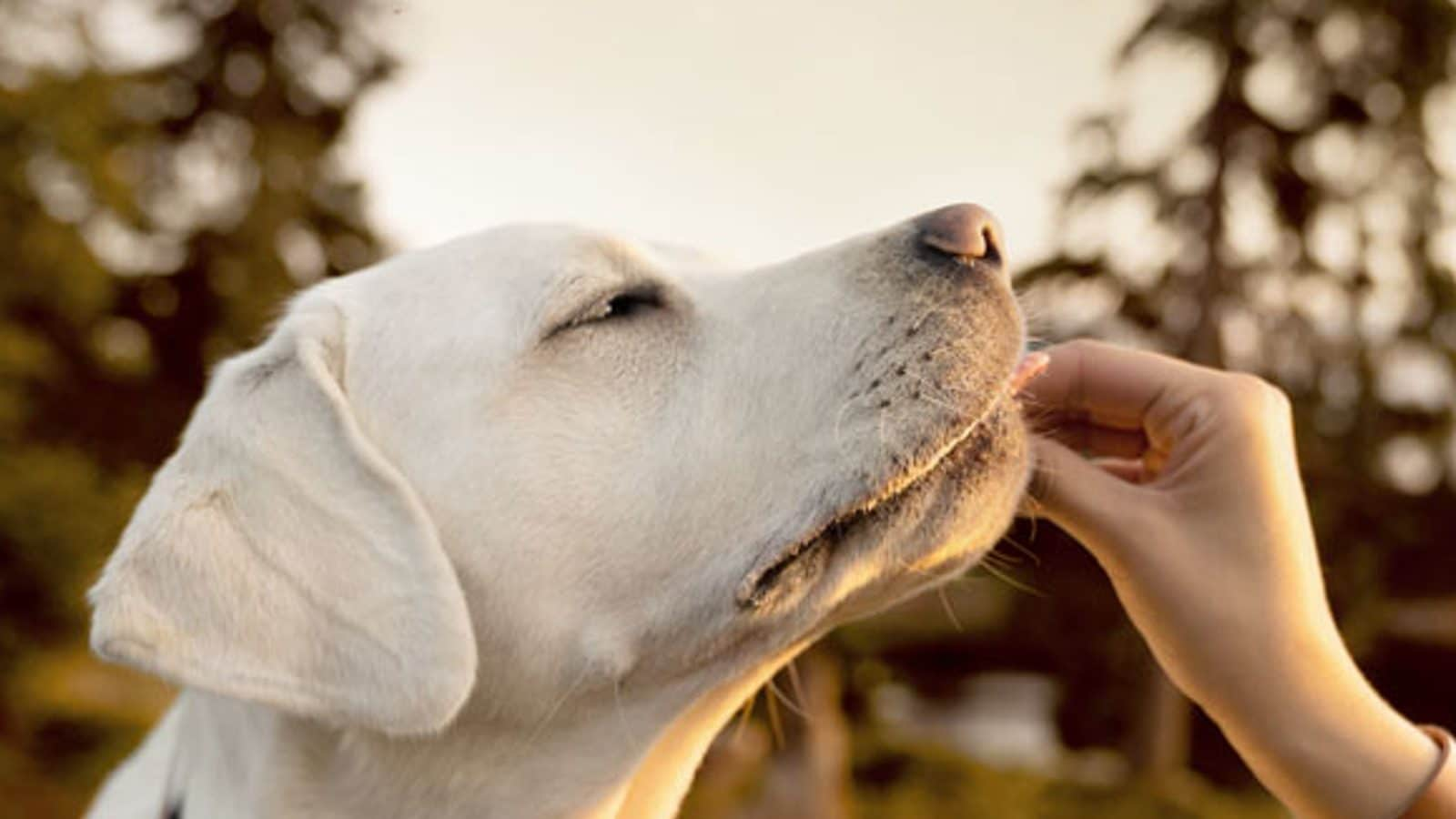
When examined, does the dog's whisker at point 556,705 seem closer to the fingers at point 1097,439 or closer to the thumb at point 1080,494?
the thumb at point 1080,494

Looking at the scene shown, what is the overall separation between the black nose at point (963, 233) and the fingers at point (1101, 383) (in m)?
0.31

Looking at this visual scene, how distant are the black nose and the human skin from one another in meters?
0.39

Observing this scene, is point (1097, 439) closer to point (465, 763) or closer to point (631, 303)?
point (631, 303)

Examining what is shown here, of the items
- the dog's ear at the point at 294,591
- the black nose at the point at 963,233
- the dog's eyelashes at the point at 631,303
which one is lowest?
the dog's ear at the point at 294,591

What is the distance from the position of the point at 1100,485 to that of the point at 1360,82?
18.0 metres

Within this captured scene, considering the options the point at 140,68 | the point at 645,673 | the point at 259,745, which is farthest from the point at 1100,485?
the point at 140,68

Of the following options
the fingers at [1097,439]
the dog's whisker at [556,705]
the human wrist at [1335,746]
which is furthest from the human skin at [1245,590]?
the dog's whisker at [556,705]

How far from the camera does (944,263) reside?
2.50 m

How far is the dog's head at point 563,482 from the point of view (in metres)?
2.24

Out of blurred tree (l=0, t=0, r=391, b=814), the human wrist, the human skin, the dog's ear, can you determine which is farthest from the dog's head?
blurred tree (l=0, t=0, r=391, b=814)

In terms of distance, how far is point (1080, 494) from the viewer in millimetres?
2625

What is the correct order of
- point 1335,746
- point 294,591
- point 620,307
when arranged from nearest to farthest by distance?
1. point 294,591
2. point 1335,746
3. point 620,307

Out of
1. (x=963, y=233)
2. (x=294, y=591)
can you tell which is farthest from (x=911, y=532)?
(x=294, y=591)

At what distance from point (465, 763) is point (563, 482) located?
52 cm
